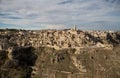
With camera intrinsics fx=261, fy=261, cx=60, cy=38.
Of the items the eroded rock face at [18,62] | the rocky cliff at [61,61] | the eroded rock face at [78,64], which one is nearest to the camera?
the eroded rock face at [78,64]

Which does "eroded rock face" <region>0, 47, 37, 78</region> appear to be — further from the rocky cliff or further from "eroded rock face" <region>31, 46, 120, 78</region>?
"eroded rock face" <region>31, 46, 120, 78</region>

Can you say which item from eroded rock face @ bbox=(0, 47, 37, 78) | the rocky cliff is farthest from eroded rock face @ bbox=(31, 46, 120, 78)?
eroded rock face @ bbox=(0, 47, 37, 78)

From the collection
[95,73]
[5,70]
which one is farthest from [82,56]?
[5,70]

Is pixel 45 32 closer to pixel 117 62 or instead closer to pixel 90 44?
pixel 90 44

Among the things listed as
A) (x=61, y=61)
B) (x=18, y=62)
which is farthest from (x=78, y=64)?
(x=18, y=62)

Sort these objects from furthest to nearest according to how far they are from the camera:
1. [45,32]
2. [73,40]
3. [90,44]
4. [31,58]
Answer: [45,32] < [73,40] < [90,44] < [31,58]

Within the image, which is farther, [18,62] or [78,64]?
[18,62]

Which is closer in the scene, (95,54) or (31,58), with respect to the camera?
(95,54)

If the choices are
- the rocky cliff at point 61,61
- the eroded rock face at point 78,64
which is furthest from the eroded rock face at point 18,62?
the eroded rock face at point 78,64

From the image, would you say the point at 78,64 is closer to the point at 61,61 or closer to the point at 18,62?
the point at 61,61

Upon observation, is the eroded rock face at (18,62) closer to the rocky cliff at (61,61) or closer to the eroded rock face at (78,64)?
the rocky cliff at (61,61)

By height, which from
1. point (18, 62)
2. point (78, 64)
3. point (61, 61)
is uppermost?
point (61, 61)
